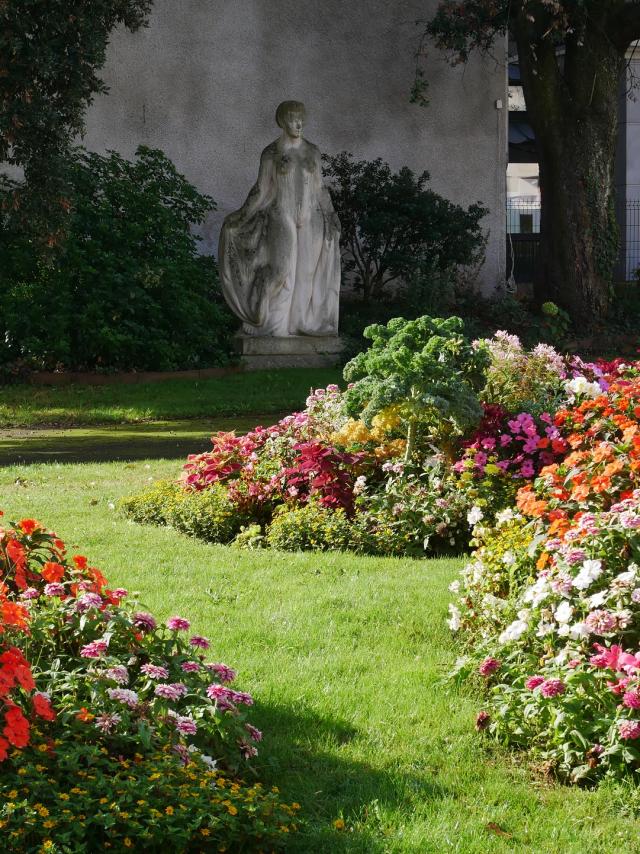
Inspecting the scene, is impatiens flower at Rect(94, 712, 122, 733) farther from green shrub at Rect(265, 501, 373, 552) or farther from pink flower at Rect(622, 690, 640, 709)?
green shrub at Rect(265, 501, 373, 552)

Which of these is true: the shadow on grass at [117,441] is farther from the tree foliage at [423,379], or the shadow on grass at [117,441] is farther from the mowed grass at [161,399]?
the tree foliage at [423,379]

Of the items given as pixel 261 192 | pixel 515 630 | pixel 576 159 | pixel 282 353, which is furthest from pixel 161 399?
pixel 515 630

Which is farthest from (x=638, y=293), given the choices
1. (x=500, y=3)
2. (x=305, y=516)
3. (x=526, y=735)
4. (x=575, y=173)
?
(x=526, y=735)

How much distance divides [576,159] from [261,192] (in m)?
5.88

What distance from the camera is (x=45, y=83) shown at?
44.5 ft

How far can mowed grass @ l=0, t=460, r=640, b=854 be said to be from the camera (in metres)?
3.55

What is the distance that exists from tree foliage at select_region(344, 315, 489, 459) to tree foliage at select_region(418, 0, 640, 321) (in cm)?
1316

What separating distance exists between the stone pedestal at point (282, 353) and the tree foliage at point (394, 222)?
9.18 feet

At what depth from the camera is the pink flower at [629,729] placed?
3670 millimetres

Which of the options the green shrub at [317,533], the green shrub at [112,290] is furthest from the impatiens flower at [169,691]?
the green shrub at [112,290]

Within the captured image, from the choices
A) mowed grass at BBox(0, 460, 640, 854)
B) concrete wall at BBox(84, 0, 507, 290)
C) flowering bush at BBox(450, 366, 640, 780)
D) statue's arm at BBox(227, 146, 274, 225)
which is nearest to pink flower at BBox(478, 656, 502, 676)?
flowering bush at BBox(450, 366, 640, 780)

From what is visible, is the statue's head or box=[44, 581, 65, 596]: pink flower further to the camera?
the statue's head

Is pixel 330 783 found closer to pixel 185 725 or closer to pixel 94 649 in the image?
pixel 185 725

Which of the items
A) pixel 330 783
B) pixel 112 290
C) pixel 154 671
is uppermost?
pixel 112 290
